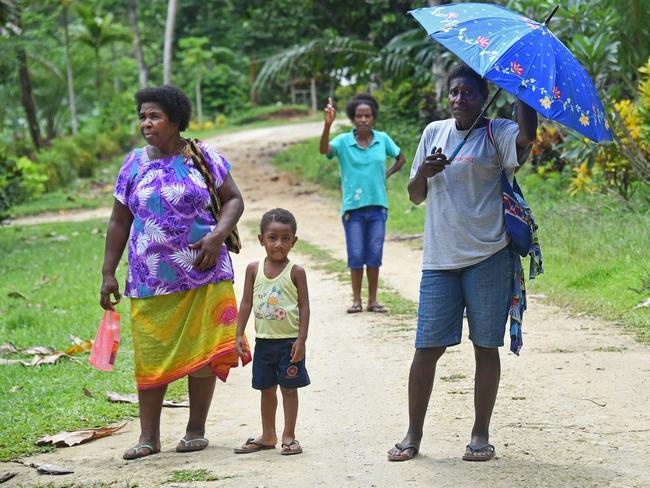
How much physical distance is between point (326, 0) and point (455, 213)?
19722 millimetres

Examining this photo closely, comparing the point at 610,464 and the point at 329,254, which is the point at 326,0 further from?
the point at 610,464

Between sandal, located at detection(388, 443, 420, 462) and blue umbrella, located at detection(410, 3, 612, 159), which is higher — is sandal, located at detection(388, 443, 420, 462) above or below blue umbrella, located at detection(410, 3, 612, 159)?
below

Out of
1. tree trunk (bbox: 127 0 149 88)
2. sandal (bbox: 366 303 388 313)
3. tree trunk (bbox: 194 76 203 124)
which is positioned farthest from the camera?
tree trunk (bbox: 194 76 203 124)

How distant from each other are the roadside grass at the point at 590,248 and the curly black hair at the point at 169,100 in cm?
382

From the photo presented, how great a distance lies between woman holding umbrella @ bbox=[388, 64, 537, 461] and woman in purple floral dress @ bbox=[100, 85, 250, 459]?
0.99 meters

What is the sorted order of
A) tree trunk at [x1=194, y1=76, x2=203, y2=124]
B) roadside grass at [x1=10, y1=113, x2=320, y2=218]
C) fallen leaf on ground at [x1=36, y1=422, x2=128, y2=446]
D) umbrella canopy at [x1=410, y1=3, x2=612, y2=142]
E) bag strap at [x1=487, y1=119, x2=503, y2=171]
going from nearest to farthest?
umbrella canopy at [x1=410, y1=3, x2=612, y2=142] → bag strap at [x1=487, y1=119, x2=503, y2=171] → fallen leaf on ground at [x1=36, y1=422, x2=128, y2=446] → roadside grass at [x1=10, y1=113, x2=320, y2=218] → tree trunk at [x1=194, y1=76, x2=203, y2=124]

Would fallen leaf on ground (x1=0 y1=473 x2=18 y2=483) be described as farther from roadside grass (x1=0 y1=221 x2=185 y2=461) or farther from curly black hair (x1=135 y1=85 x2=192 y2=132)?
curly black hair (x1=135 y1=85 x2=192 y2=132)

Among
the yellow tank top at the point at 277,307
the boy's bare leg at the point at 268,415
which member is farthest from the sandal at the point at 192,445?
the yellow tank top at the point at 277,307

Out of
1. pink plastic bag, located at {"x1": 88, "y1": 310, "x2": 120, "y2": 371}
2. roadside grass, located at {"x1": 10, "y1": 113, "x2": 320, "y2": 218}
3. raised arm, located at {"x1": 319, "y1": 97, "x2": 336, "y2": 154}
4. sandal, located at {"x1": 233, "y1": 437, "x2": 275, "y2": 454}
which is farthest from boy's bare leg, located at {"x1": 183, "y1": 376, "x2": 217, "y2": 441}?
roadside grass, located at {"x1": 10, "y1": 113, "x2": 320, "y2": 218}

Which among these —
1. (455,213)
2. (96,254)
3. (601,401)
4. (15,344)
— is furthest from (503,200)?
(96,254)

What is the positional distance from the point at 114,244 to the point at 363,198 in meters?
3.97

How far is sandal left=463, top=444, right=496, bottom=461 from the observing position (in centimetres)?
472

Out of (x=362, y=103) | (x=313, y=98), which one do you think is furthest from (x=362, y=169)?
(x=313, y=98)

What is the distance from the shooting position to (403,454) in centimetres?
475
